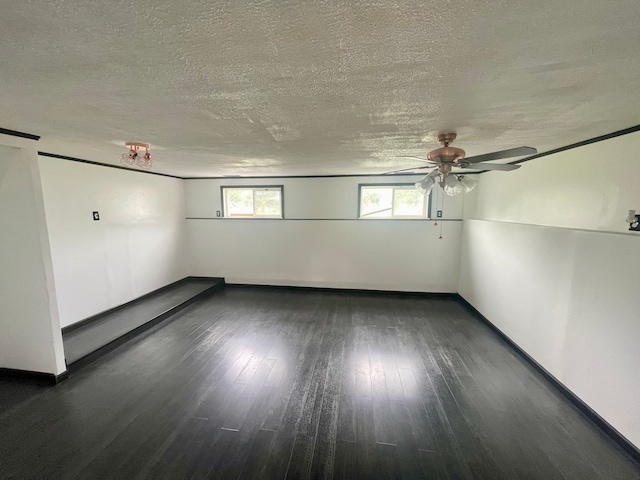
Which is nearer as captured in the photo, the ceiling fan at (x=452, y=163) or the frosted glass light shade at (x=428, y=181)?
the ceiling fan at (x=452, y=163)

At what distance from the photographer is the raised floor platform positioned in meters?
2.80

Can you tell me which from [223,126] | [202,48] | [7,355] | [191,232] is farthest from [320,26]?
[191,232]

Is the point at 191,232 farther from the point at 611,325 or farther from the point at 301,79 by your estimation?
the point at 611,325

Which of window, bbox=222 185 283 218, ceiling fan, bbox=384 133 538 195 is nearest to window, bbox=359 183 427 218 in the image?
window, bbox=222 185 283 218

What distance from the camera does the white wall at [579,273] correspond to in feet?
5.93

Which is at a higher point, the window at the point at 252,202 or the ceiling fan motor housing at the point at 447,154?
the ceiling fan motor housing at the point at 447,154

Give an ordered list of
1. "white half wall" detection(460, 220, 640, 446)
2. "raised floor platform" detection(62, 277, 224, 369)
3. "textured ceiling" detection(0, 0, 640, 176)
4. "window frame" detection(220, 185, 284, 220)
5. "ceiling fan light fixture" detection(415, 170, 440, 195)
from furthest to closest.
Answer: "window frame" detection(220, 185, 284, 220)
"raised floor platform" detection(62, 277, 224, 369)
"ceiling fan light fixture" detection(415, 170, 440, 195)
"white half wall" detection(460, 220, 640, 446)
"textured ceiling" detection(0, 0, 640, 176)

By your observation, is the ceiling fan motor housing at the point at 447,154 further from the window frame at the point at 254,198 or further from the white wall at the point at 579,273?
the window frame at the point at 254,198

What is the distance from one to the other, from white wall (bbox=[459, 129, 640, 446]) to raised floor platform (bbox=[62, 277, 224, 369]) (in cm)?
469

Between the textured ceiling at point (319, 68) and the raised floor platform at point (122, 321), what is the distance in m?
2.24

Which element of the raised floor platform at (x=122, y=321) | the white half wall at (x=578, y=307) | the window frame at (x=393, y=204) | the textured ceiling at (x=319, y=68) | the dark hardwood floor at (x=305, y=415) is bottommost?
the dark hardwood floor at (x=305, y=415)

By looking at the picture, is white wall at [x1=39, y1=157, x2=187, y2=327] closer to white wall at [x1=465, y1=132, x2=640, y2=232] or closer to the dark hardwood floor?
the dark hardwood floor

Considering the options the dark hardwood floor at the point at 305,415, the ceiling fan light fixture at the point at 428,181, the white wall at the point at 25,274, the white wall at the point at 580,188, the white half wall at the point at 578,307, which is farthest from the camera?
the ceiling fan light fixture at the point at 428,181

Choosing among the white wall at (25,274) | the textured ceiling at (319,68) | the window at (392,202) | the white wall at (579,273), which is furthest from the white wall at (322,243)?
the white wall at (25,274)
